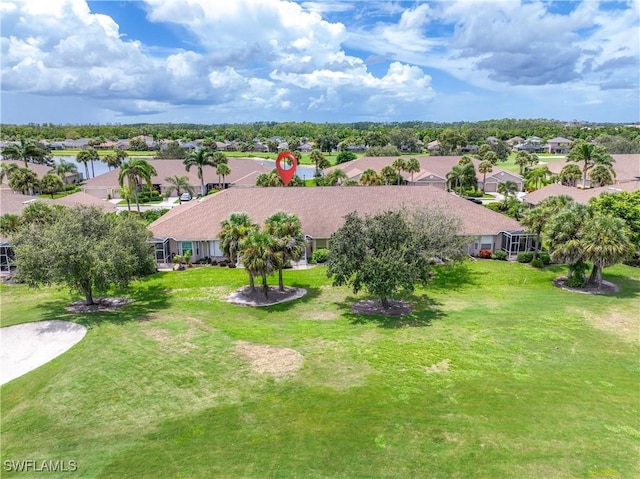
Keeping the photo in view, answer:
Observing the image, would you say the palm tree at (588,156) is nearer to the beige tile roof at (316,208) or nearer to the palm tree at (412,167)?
the palm tree at (412,167)

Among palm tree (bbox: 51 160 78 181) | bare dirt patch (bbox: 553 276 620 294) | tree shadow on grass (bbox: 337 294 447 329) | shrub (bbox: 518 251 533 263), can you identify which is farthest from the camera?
palm tree (bbox: 51 160 78 181)

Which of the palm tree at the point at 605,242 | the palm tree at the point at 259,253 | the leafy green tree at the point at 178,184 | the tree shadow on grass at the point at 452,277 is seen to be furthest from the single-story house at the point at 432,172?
the palm tree at the point at 259,253

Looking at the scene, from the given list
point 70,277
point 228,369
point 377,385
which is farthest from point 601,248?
point 70,277

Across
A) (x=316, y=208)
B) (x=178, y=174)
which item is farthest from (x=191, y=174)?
(x=316, y=208)

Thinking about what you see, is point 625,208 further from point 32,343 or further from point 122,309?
point 32,343

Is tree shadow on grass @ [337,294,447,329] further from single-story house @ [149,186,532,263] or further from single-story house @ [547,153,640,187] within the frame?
single-story house @ [547,153,640,187]

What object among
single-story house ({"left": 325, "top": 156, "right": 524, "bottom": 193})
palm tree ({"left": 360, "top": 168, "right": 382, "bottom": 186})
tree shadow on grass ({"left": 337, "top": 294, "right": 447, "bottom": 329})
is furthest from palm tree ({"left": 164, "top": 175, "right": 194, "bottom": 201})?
tree shadow on grass ({"left": 337, "top": 294, "right": 447, "bottom": 329})

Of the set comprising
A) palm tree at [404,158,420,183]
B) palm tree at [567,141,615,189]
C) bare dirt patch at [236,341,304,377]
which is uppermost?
palm tree at [567,141,615,189]
